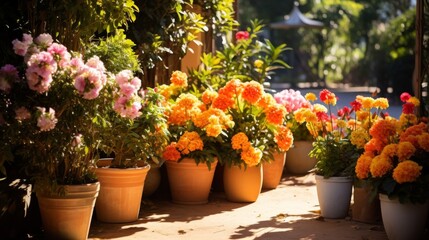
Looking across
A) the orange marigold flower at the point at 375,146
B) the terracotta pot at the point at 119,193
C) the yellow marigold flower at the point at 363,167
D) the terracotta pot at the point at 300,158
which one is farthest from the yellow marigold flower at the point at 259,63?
the yellow marigold flower at the point at 363,167

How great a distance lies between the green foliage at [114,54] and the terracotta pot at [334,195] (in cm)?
195

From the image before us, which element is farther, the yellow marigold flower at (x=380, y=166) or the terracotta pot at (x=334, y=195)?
the terracotta pot at (x=334, y=195)

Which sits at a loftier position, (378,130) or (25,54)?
(25,54)

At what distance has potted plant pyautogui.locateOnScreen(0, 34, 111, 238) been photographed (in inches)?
195

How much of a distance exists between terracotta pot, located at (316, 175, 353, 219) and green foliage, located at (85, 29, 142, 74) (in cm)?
195

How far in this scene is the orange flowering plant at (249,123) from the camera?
23.2 feet

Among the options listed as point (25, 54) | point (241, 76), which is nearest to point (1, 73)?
point (25, 54)

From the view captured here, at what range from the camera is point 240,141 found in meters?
7.09

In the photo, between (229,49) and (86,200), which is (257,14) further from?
(86,200)

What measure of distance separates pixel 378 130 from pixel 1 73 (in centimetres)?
291

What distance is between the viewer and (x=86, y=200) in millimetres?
5555

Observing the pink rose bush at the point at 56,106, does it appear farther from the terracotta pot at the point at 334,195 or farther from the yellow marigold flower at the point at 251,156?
the terracotta pot at the point at 334,195

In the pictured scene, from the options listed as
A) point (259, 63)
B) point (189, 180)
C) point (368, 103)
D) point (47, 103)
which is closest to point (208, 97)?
point (189, 180)

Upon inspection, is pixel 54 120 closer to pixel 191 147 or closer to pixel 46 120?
pixel 46 120
